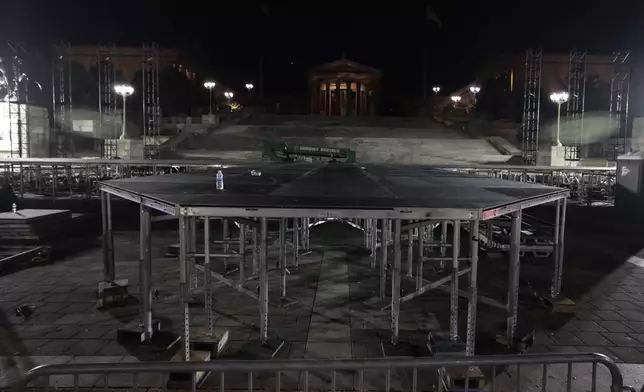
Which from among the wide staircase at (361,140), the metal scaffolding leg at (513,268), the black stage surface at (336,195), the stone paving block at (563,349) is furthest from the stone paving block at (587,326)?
the wide staircase at (361,140)

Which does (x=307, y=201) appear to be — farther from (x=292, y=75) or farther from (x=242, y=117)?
(x=292, y=75)

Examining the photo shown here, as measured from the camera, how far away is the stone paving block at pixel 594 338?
6.81m

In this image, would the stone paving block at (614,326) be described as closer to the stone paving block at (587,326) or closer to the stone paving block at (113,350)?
the stone paving block at (587,326)

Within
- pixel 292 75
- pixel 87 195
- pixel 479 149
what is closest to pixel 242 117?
pixel 479 149

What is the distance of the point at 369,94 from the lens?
203 ft

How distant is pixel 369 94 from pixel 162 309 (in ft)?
184

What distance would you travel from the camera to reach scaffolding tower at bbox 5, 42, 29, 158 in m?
29.4

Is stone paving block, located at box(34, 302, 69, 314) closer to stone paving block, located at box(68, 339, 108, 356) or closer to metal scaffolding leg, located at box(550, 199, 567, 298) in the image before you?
stone paving block, located at box(68, 339, 108, 356)

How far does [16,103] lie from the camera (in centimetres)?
2975

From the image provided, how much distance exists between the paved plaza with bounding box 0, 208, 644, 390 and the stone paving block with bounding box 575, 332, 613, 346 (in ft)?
0.09

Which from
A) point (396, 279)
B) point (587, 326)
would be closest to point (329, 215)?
point (396, 279)

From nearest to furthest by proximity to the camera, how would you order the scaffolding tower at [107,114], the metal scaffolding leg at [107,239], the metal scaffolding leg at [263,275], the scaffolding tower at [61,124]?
the metal scaffolding leg at [263,275] < the metal scaffolding leg at [107,239] < the scaffolding tower at [107,114] < the scaffolding tower at [61,124]

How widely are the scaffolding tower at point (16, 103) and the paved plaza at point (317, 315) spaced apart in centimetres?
2262

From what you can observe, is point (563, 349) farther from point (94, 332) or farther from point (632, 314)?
point (94, 332)
